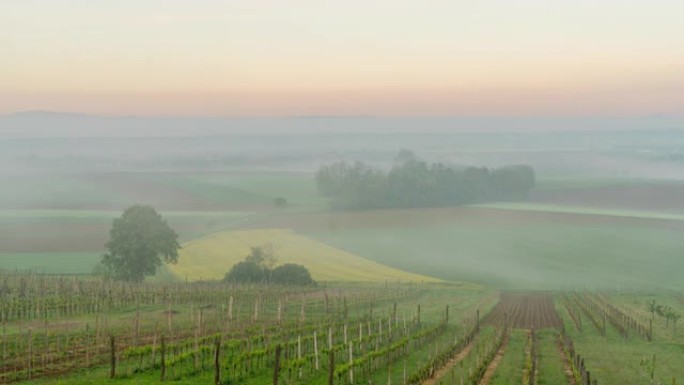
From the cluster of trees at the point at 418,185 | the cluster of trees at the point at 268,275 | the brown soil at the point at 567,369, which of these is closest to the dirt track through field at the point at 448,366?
the brown soil at the point at 567,369

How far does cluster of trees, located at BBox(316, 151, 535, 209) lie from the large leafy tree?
179 feet

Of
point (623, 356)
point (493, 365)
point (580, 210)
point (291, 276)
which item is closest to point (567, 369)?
point (493, 365)

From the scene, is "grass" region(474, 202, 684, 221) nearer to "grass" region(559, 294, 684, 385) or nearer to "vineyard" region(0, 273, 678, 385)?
"vineyard" region(0, 273, 678, 385)

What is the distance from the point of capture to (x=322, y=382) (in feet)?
98.0

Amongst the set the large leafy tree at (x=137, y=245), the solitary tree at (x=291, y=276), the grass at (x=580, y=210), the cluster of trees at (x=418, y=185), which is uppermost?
the cluster of trees at (x=418, y=185)

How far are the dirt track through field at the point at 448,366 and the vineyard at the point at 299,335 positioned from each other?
0.08 m

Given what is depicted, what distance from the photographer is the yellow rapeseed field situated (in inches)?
3199

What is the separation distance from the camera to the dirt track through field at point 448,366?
1244 inches

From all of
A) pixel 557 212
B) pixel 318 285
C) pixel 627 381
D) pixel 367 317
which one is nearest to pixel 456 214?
pixel 557 212

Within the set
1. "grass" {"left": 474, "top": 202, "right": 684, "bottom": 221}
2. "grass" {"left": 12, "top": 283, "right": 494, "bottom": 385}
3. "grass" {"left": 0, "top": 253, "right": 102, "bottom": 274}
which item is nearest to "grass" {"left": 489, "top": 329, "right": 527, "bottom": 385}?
"grass" {"left": 12, "top": 283, "right": 494, "bottom": 385}

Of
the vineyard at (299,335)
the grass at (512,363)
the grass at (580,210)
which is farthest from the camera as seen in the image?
the grass at (580,210)

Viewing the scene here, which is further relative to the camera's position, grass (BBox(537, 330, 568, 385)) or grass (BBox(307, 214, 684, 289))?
grass (BBox(307, 214, 684, 289))

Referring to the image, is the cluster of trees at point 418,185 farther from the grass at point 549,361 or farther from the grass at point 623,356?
the grass at point 549,361

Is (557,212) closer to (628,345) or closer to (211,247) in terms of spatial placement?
(211,247)
